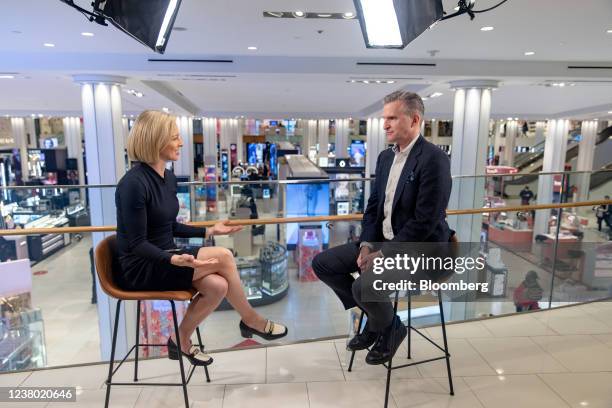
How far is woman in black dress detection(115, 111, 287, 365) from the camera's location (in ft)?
5.78

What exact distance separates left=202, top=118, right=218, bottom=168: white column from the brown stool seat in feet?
59.5

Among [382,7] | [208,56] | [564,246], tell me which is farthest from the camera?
[208,56]

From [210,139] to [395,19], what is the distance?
1739 cm

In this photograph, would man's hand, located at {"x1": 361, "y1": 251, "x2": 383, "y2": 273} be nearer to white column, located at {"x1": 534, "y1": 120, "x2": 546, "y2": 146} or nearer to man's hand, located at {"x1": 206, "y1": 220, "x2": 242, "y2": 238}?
man's hand, located at {"x1": 206, "y1": 220, "x2": 242, "y2": 238}

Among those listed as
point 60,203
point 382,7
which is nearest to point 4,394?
point 382,7

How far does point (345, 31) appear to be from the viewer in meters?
5.08

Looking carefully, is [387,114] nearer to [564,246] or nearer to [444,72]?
[564,246]

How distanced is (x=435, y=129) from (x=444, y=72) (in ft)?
83.5

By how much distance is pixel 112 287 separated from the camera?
1.87 meters

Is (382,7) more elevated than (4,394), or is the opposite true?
(382,7)

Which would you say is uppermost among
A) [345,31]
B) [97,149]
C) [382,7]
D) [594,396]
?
[345,31]

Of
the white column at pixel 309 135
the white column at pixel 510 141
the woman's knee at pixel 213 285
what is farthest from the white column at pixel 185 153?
the white column at pixel 510 141

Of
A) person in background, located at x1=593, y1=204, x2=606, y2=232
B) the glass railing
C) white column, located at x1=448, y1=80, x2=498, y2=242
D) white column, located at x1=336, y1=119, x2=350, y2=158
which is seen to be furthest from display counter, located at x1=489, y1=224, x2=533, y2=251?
white column, located at x1=336, y1=119, x2=350, y2=158

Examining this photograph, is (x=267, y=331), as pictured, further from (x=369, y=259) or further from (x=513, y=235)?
(x=513, y=235)
